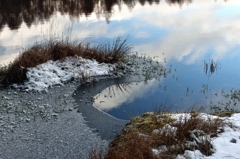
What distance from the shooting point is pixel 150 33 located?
571 inches

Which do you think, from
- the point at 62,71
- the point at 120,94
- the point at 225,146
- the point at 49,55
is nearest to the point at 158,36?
the point at 49,55

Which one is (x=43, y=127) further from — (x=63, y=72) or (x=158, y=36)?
(x=158, y=36)

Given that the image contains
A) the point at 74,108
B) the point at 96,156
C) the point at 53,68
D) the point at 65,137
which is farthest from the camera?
the point at 53,68

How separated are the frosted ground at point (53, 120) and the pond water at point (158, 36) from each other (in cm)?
94

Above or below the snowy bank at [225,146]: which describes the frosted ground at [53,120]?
below

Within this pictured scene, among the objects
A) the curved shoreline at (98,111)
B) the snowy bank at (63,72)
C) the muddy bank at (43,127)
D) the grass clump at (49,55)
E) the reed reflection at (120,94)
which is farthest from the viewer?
the grass clump at (49,55)

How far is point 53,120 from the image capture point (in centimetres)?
648

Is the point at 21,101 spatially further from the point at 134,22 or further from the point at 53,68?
the point at 134,22

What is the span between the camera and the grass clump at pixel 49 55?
862 cm

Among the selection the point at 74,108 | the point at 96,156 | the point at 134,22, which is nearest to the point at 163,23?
the point at 134,22

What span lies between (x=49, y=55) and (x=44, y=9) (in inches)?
457

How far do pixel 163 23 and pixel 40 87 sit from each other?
9.98m

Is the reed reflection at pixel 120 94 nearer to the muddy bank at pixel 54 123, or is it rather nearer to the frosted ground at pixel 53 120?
the muddy bank at pixel 54 123

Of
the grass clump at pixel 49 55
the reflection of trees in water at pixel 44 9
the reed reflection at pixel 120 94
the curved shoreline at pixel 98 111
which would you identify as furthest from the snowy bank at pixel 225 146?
the reflection of trees in water at pixel 44 9
